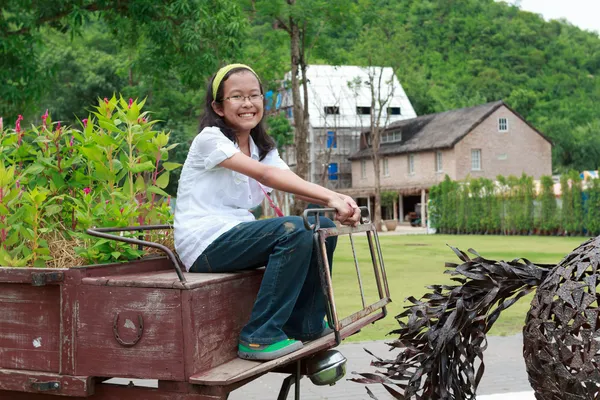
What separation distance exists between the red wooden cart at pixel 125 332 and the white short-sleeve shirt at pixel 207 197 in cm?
21

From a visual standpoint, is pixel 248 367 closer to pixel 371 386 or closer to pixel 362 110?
pixel 371 386

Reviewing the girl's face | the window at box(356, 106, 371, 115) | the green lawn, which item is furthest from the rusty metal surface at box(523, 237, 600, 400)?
the window at box(356, 106, 371, 115)

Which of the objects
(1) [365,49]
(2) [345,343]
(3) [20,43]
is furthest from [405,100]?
(2) [345,343]

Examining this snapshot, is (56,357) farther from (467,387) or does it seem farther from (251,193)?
(467,387)

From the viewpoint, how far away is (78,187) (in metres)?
3.88

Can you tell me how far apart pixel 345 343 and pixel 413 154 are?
43.8 meters

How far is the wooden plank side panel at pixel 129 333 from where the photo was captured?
285 centimetres

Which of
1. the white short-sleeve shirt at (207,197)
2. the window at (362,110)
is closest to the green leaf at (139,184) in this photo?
the white short-sleeve shirt at (207,197)

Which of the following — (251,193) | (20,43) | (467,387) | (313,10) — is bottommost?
(467,387)

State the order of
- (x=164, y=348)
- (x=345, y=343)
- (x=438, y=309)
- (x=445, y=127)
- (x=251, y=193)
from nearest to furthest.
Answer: (x=164, y=348) → (x=438, y=309) → (x=251, y=193) → (x=345, y=343) → (x=445, y=127)

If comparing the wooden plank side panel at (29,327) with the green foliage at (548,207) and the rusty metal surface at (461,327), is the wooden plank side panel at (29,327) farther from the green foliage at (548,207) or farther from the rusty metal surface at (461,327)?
the green foliage at (548,207)

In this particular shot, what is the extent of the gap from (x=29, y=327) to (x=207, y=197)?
0.98 metres

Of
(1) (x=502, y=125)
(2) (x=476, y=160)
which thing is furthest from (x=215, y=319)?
(1) (x=502, y=125)

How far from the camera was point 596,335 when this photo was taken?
2568 millimetres
